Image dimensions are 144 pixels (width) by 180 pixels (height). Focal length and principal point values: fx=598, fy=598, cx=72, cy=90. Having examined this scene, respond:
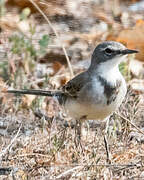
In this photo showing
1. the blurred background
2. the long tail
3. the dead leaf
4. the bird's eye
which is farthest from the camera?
the dead leaf

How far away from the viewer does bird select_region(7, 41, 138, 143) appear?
568 cm

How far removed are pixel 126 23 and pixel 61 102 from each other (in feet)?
11.3

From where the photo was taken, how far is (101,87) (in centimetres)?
575

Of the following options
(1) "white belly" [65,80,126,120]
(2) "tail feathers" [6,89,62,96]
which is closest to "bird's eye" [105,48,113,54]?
(1) "white belly" [65,80,126,120]

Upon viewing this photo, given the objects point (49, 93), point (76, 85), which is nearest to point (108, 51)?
point (76, 85)

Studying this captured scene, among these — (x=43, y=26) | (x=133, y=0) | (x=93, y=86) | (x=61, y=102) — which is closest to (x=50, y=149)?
(x=93, y=86)

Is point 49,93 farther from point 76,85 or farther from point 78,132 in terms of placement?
point 78,132

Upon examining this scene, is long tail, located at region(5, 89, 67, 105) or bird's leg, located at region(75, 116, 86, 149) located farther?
long tail, located at region(5, 89, 67, 105)

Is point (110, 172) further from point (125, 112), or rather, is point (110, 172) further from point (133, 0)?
point (133, 0)

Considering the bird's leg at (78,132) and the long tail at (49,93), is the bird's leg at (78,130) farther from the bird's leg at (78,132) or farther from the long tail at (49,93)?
the long tail at (49,93)

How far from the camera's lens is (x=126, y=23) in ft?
31.4

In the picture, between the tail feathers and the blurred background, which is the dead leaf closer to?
the blurred background

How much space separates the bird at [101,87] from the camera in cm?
568

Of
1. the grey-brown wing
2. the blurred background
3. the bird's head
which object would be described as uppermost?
the bird's head
